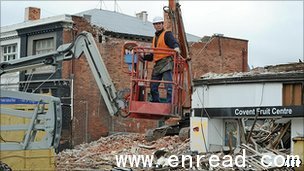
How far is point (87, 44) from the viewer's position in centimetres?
1191

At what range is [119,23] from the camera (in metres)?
33.8

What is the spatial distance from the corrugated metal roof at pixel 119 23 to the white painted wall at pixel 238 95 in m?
17.7

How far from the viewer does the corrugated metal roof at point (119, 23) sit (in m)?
32.3

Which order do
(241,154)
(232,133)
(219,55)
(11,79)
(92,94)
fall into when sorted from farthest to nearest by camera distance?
(219,55) < (11,79) < (92,94) < (232,133) < (241,154)

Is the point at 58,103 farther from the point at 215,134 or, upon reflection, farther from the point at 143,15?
the point at 143,15

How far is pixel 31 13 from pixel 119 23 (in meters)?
5.05

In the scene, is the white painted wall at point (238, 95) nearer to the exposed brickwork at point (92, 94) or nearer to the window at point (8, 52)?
the exposed brickwork at point (92, 94)

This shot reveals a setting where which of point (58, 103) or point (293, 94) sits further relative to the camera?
point (293, 94)

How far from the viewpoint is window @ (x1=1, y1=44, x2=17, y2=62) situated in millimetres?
31664

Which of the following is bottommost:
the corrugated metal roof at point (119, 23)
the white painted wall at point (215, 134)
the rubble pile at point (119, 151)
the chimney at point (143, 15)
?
the rubble pile at point (119, 151)

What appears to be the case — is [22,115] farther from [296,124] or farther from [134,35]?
[134,35]

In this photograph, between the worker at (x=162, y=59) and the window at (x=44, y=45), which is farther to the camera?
the window at (x=44, y=45)

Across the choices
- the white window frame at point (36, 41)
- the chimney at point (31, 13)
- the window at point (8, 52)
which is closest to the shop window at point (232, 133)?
the white window frame at point (36, 41)
